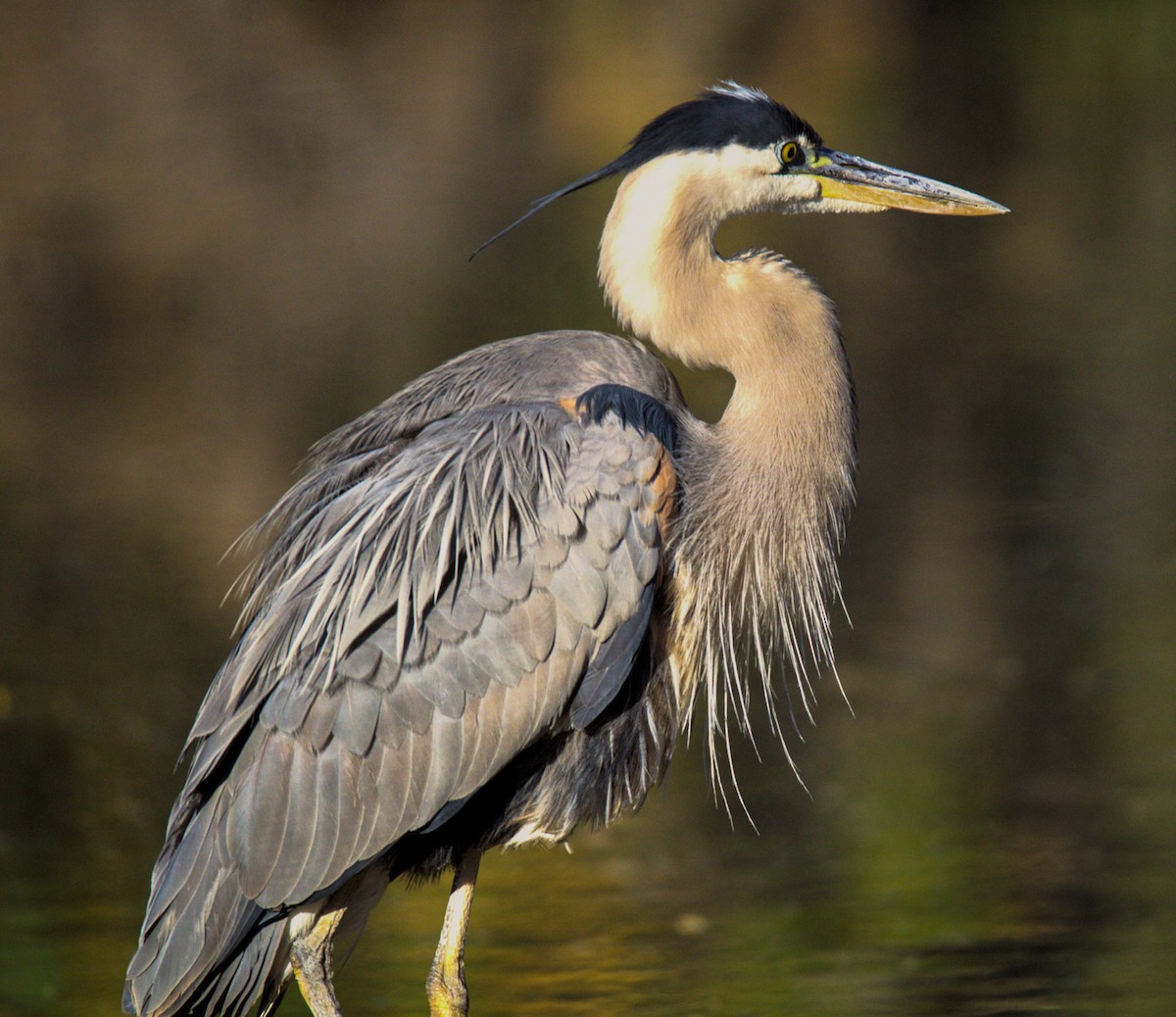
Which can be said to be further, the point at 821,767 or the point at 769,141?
the point at 821,767

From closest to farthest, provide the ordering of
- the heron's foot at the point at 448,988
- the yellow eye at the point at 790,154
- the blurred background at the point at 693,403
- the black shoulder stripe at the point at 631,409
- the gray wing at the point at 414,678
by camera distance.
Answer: the gray wing at the point at 414,678 → the black shoulder stripe at the point at 631,409 → the heron's foot at the point at 448,988 → the yellow eye at the point at 790,154 → the blurred background at the point at 693,403

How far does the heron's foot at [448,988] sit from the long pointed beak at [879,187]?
2.14m

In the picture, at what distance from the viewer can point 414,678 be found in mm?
4105

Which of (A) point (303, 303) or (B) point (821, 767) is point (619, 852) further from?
(A) point (303, 303)

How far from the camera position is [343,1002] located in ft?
16.7

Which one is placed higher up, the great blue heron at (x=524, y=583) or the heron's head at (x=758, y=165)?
the heron's head at (x=758, y=165)

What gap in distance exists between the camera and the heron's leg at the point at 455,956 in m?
4.38

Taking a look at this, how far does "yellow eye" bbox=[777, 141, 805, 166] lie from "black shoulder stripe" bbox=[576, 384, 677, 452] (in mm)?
715

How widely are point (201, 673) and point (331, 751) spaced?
3.58 m

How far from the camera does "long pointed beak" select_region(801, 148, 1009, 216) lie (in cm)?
Result: 462

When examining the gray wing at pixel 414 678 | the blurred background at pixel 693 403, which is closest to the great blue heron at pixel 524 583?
the gray wing at pixel 414 678

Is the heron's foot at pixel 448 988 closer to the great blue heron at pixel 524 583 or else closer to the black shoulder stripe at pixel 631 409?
the great blue heron at pixel 524 583

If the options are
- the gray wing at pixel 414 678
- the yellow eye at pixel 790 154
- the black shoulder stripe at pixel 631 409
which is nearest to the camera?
the gray wing at pixel 414 678

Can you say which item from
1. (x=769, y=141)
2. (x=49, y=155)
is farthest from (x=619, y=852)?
(x=49, y=155)
